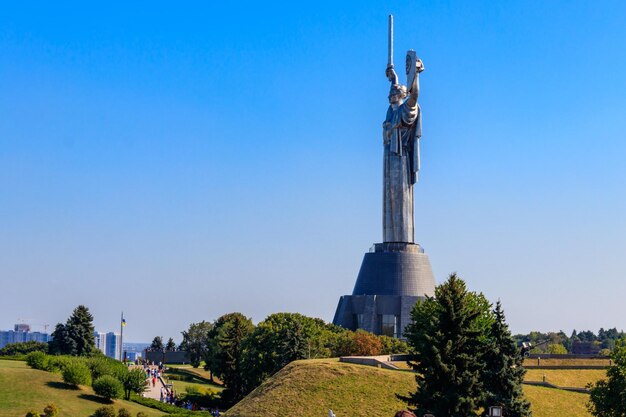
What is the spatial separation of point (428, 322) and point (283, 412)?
409 inches

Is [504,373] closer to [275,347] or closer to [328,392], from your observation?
[328,392]

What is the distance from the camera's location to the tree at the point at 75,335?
262ft

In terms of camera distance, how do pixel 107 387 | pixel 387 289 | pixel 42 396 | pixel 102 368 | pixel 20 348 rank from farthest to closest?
1. pixel 20 348
2. pixel 387 289
3. pixel 102 368
4. pixel 107 387
5. pixel 42 396

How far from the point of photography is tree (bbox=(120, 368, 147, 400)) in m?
59.5

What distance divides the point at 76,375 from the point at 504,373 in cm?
3021

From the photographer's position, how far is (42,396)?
53.2 m

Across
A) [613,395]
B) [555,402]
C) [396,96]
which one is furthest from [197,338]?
[613,395]

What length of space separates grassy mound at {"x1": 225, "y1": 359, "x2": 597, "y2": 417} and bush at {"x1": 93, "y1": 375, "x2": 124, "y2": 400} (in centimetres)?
1050

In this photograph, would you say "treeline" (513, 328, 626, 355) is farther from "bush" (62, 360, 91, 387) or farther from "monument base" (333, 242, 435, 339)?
"bush" (62, 360, 91, 387)

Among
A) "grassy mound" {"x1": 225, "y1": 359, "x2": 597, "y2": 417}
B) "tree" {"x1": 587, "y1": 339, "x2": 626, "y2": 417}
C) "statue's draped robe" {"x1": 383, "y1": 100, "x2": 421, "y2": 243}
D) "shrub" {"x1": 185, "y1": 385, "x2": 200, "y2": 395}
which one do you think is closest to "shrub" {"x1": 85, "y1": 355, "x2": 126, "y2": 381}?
"shrub" {"x1": 185, "y1": 385, "x2": 200, "y2": 395}

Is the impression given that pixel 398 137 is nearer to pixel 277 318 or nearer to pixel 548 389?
pixel 277 318

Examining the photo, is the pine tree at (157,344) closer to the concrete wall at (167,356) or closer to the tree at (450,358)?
the concrete wall at (167,356)

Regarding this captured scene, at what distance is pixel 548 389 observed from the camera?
5028 centimetres

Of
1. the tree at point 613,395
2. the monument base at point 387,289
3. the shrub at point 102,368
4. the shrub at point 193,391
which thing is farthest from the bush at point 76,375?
the monument base at point 387,289
